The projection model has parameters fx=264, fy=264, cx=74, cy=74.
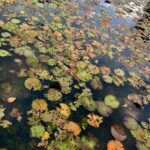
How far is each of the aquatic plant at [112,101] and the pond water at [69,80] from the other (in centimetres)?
2

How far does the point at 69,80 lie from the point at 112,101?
1089 mm

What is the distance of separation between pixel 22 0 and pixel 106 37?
3162mm

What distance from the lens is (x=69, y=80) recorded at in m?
6.08

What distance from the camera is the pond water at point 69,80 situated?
4848mm

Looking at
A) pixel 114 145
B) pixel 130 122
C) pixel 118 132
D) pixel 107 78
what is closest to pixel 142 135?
pixel 130 122

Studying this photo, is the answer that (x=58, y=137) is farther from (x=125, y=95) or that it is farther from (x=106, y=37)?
(x=106, y=37)

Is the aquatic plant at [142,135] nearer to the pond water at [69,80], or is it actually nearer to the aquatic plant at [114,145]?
the pond water at [69,80]

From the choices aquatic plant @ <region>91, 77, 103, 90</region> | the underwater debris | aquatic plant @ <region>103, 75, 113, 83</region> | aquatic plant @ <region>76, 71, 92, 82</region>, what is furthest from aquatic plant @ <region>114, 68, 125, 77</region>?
the underwater debris

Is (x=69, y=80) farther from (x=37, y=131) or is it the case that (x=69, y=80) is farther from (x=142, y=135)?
(x=142, y=135)

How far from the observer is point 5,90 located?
5305 millimetres

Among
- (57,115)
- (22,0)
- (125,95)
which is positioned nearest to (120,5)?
(22,0)

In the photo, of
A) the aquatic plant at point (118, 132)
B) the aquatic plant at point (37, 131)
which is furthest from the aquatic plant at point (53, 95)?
the aquatic plant at point (118, 132)

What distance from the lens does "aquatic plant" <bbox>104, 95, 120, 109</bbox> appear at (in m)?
5.86

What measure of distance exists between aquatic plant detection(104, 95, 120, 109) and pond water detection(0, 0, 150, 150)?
25mm
